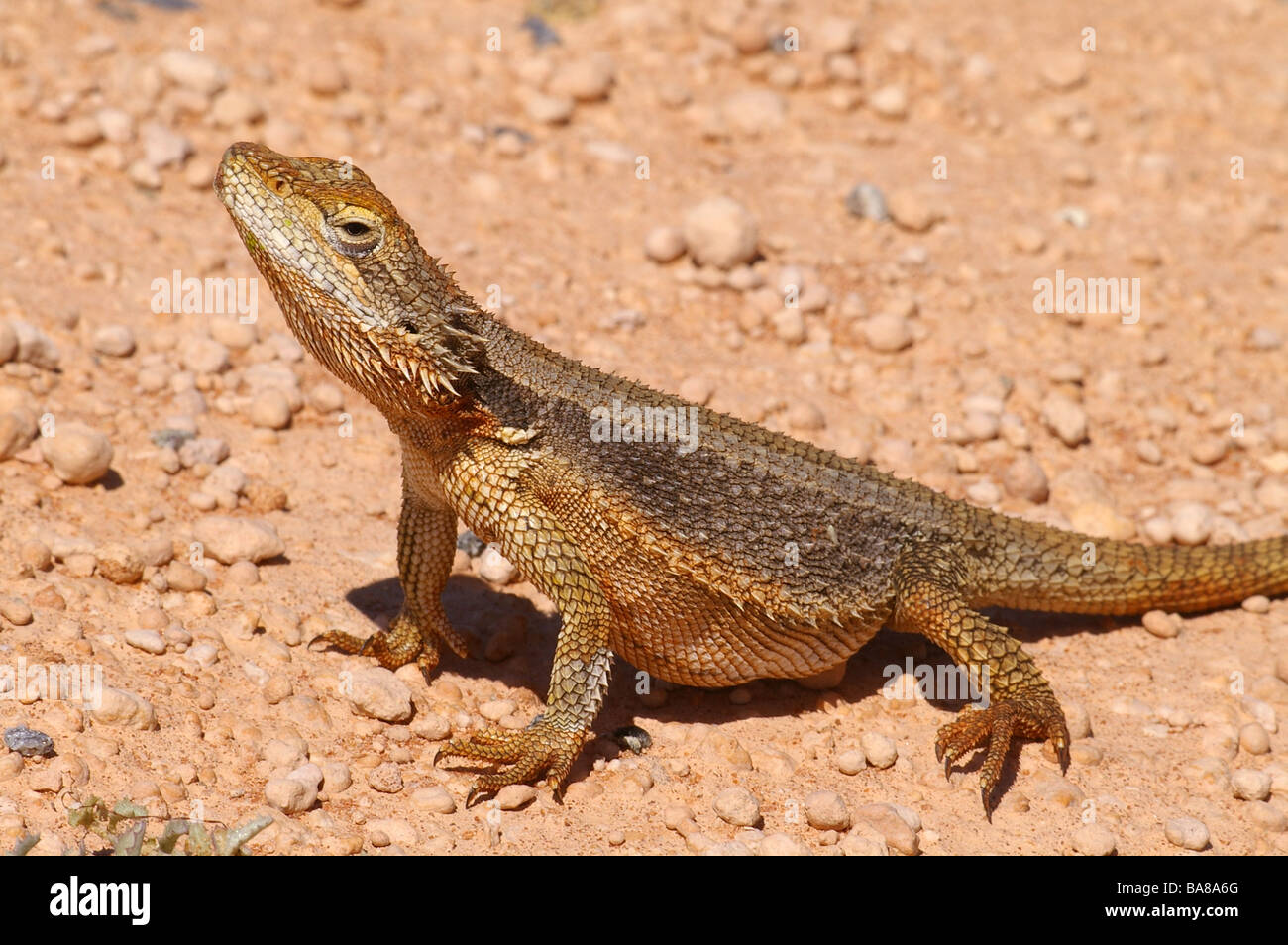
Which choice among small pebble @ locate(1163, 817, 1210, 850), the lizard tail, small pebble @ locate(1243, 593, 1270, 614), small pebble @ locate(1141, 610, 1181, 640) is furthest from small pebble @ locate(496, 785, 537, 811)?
small pebble @ locate(1243, 593, 1270, 614)

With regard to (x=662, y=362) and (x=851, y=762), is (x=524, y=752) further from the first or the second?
(x=662, y=362)

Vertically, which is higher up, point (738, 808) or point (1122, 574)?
point (1122, 574)

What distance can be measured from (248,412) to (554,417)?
3034 mm

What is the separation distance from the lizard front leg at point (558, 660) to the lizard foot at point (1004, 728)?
5.97 feet

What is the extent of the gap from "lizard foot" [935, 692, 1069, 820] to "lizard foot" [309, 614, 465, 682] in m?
2.64

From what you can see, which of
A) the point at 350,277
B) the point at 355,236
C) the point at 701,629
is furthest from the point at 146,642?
the point at 701,629

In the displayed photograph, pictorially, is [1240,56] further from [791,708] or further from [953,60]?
[791,708]

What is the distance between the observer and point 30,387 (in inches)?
305

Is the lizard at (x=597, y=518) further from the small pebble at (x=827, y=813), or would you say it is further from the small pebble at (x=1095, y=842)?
the small pebble at (x=827, y=813)

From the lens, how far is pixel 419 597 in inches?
269

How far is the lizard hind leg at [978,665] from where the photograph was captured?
6461mm

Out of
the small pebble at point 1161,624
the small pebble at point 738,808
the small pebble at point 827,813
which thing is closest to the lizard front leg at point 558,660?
the small pebble at point 738,808

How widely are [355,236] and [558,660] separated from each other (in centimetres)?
221

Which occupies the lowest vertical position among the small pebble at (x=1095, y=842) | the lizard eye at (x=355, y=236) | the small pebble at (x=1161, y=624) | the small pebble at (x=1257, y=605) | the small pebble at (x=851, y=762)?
the small pebble at (x=1095, y=842)
